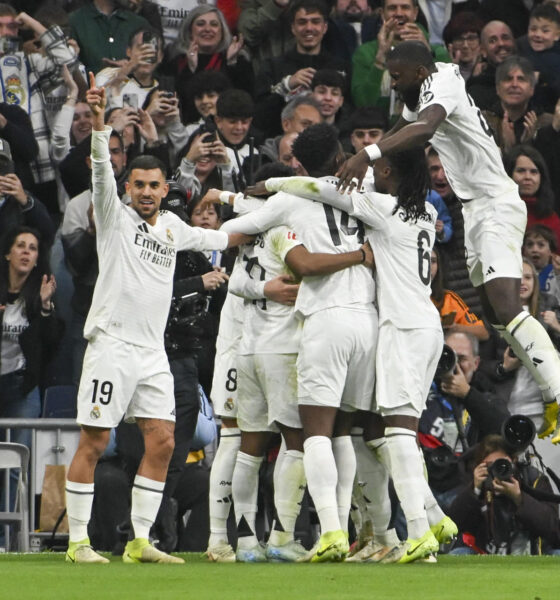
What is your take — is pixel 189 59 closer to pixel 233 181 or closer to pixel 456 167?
pixel 233 181

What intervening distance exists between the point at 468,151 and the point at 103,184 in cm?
215

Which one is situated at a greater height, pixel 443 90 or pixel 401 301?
pixel 443 90

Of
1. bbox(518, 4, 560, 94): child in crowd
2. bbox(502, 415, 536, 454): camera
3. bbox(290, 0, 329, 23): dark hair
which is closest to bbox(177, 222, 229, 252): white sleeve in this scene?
bbox(502, 415, 536, 454): camera

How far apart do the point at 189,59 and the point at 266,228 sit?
251 inches

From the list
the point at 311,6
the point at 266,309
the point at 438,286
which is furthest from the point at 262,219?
the point at 311,6

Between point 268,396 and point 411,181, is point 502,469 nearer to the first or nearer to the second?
point 268,396

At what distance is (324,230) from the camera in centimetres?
877

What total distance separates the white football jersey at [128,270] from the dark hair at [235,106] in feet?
15.4

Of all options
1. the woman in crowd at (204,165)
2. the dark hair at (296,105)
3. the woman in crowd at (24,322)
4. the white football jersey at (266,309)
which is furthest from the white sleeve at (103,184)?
the dark hair at (296,105)

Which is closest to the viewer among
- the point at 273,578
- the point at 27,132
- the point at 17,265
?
the point at 273,578

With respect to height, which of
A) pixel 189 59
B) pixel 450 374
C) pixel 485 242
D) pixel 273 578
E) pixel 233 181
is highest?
pixel 189 59

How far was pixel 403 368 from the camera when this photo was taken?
845 cm

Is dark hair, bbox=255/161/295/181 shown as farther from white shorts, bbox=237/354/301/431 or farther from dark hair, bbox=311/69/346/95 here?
dark hair, bbox=311/69/346/95

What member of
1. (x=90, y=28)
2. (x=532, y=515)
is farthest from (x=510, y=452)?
(x=90, y=28)
